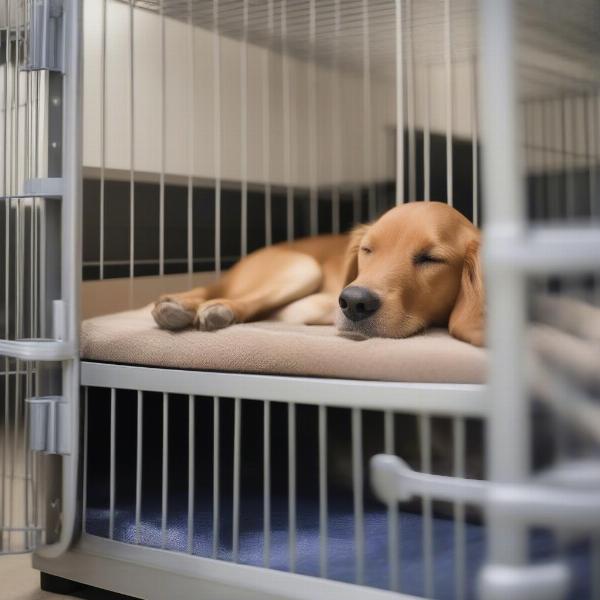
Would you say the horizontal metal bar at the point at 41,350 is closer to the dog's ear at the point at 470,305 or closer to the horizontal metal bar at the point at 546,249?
the dog's ear at the point at 470,305

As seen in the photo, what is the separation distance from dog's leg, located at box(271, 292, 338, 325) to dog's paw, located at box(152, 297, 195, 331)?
0.95ft

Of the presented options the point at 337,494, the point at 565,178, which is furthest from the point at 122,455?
the point at 565,178

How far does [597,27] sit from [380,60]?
1.47 meters

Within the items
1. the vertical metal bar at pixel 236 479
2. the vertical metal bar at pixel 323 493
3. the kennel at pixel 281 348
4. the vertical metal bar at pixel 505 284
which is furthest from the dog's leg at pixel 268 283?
the vertical metal bar at pixel 505 284

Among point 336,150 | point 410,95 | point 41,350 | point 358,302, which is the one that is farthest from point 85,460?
point 336,150

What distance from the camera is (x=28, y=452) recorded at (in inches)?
69.7

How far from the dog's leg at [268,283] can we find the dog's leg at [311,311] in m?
0.02

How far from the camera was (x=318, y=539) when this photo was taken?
5.14 feet

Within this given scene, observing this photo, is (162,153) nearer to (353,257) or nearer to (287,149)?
(353,257)

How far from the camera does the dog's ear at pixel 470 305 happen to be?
58.4 inches

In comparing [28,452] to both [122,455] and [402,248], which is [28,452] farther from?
[402,248]

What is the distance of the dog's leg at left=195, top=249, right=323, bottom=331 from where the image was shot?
1961mm

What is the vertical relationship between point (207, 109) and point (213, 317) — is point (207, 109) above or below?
above

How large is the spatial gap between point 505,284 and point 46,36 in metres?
1.03
